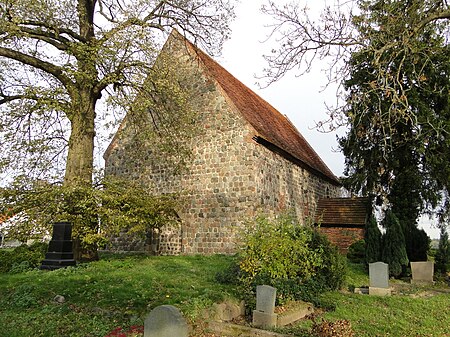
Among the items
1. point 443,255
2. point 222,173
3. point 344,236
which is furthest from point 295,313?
point 344,236

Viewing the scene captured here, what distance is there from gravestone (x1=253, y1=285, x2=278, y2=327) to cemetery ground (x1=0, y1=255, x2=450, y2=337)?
1.12 feet

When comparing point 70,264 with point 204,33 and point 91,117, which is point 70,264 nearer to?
point 91,117

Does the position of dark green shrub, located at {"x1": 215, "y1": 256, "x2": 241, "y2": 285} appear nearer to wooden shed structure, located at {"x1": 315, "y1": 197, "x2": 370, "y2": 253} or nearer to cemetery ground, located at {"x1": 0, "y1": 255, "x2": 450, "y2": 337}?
cemetery ground, located at {"x1": 0, "y1": 255, "x2": 450, "y2": 337}

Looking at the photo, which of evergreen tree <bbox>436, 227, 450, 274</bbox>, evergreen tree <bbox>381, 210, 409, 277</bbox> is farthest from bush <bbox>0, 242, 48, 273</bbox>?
evergreen tree <bbox>436, 227, 450, 274</bbox>

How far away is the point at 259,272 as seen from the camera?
8867 mm

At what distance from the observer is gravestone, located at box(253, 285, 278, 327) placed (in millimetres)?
7059

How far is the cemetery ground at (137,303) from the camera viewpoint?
21.1ft

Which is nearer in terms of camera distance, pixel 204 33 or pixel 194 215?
pixel 204 33

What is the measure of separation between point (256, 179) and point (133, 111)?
17.2ft

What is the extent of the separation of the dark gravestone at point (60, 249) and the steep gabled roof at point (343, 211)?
11.3 m

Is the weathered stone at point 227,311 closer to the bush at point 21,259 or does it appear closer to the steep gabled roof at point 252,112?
the bush at point 21,259

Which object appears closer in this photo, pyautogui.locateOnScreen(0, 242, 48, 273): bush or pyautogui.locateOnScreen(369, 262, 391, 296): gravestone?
pyautogui.locateOnScreen(369, 262, 391, 296): gravestone

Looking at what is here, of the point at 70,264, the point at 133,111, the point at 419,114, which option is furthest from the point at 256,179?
the point at 70,264

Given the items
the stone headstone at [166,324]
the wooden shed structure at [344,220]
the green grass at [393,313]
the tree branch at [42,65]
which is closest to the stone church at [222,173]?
the wooden shed structure at [344,220]
